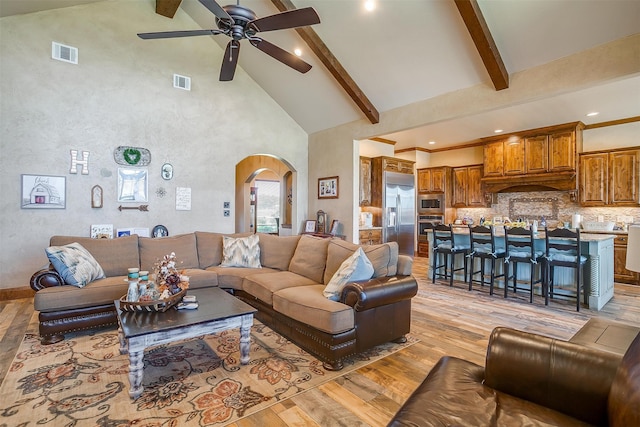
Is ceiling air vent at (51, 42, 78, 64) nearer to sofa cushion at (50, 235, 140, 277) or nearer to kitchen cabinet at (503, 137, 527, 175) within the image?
sofa cushion at (50, 235, 140, 277)

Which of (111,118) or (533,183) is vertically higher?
(111,118)

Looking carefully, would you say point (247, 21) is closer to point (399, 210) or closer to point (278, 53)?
point (278, 53)

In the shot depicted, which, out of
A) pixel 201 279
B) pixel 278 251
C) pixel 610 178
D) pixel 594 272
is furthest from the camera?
pixel 610 178

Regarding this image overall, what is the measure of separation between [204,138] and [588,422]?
6.20 meters

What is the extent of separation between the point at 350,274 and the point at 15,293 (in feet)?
16.3

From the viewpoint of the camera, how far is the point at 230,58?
3703 millimetres

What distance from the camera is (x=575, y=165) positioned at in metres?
6.37

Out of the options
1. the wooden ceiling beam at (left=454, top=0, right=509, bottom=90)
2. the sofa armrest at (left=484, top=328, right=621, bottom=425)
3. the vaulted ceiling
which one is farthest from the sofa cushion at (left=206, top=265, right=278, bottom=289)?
the wooden ceiling beam at (left=454, top=0, right=509, bottom=90)

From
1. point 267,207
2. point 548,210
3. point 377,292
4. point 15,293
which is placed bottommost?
point 15,293

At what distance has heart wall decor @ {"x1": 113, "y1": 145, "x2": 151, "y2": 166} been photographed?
17.2 feet

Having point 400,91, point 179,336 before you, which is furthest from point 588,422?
point 400,91

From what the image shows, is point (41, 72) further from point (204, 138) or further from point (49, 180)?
point (204, 138)

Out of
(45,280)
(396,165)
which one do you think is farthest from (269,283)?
(396,165)

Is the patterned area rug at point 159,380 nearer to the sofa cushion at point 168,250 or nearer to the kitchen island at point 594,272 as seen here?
the sofa cushion at point 168,250
